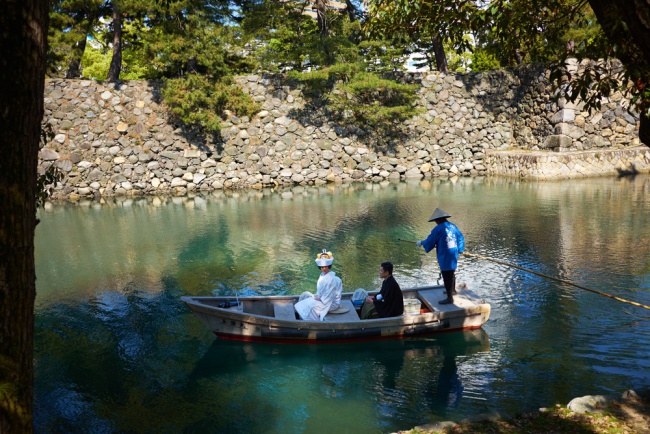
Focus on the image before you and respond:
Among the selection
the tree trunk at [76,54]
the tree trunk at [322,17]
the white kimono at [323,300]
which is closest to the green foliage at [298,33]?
the tree trunk at [322,17]

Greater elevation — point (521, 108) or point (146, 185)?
point (521, 108)

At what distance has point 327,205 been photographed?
1927 cm

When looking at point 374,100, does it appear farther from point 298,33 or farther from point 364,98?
point 298,33

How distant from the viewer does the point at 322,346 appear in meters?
8.23

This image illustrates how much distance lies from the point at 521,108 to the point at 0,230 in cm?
2644

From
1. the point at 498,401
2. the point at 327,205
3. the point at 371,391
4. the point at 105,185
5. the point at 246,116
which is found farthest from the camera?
the point at 246,116

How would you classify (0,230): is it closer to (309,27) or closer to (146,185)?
(146,185)

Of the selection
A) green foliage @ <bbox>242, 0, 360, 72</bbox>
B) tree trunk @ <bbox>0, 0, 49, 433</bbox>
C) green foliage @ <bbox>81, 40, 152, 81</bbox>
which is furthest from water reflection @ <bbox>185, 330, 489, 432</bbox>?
green foliage @ <bbox>81, 40, 152, 81</bbox>

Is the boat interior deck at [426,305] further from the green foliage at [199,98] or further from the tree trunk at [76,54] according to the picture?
the tree trunk at [76,54]

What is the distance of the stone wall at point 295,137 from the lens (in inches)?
902

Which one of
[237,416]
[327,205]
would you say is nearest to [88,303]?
[237,416]

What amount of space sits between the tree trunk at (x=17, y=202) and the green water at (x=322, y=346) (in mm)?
3621

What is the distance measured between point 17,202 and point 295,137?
879 inches

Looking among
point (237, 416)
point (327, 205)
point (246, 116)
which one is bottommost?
point (237, 416)
